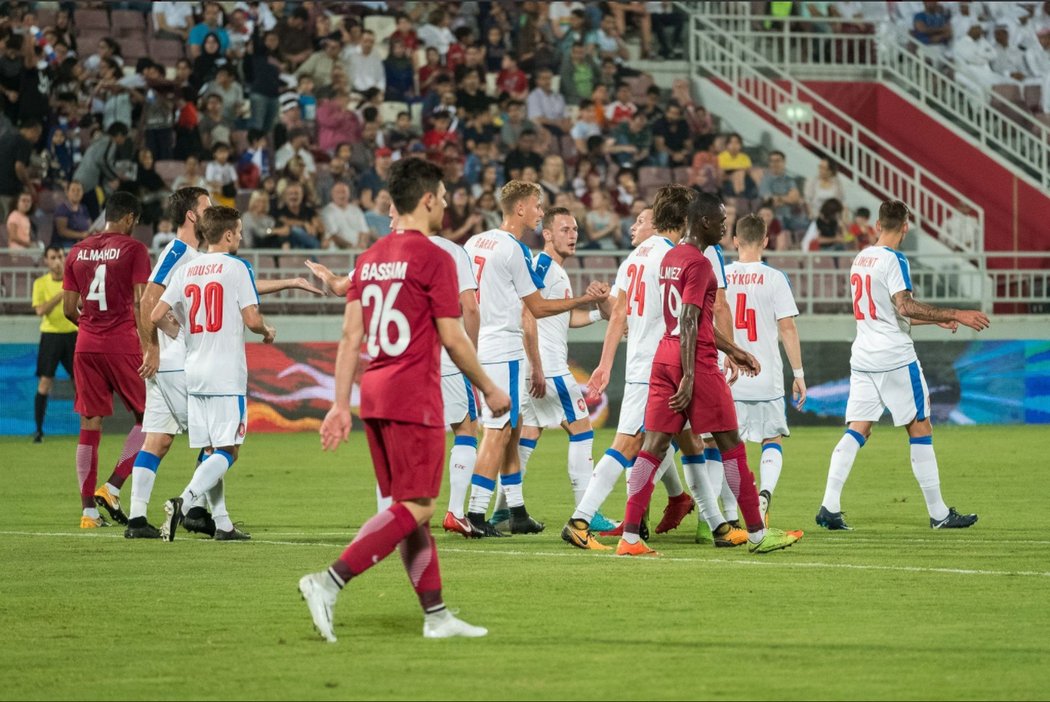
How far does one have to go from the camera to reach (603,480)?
10227 millimetres

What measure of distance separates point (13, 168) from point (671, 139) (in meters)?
10.3

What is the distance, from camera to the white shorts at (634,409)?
34.5 ft

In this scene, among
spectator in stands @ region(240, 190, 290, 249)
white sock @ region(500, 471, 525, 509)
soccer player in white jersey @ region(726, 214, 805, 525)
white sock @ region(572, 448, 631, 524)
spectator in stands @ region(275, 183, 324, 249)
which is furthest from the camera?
spectator in stands @ region(275, 183, 324, 249)

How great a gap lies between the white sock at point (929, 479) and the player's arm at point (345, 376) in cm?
580

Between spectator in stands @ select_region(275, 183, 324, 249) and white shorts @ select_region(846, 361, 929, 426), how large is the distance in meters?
12.1

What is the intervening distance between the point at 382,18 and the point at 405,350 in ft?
71.9

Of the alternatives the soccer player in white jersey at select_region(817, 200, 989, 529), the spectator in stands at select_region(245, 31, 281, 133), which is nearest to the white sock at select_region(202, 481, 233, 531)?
the soccer player in white jersey at select_region(817, 200, 989, 529)

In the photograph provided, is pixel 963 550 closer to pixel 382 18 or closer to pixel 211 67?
pixel 211 67

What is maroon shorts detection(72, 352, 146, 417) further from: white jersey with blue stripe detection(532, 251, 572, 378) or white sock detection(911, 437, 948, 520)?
white sock detection(911, 437, 948, 520)

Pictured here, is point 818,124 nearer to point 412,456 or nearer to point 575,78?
point 575,78

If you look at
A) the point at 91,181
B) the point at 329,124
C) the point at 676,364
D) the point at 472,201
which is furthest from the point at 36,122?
the point at 676,364

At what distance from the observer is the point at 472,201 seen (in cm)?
2362

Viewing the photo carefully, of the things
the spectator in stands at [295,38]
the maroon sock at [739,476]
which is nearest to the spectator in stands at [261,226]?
the spectator in stands at [295,38]

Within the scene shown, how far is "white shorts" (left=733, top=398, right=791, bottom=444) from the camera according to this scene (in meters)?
12.2
